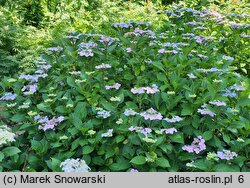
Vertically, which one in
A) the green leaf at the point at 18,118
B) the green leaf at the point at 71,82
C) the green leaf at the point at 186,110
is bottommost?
the green leaf at the point at 18,118

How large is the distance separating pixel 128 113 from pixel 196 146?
0.49 metres

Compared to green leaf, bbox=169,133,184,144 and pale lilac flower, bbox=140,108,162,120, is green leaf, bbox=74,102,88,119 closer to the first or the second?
pale lilac flower, bbox=140,108,162,120

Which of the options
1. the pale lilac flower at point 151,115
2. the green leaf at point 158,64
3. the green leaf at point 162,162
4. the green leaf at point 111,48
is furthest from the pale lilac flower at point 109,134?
the green leaf at point 111,48

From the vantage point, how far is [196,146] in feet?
8.32

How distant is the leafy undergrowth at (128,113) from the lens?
2.48 m

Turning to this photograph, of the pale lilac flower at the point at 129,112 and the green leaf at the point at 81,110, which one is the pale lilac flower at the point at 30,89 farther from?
the pale lilac flower at the point at 129,112

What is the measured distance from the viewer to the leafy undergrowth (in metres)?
2.48

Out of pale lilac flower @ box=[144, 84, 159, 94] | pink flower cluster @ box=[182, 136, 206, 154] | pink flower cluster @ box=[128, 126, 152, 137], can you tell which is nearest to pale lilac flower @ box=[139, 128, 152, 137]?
pink flower cluster @ box=[128, 126, 152, 137]

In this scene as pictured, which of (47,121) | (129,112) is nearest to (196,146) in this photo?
(129,112)

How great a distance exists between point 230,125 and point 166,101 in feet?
1.57

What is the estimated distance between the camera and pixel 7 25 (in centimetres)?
543

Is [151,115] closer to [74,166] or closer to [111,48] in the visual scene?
[74,166]

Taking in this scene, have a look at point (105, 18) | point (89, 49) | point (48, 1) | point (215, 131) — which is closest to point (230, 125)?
point (215, 131)

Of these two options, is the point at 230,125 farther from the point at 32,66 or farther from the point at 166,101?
the point at 32,66
